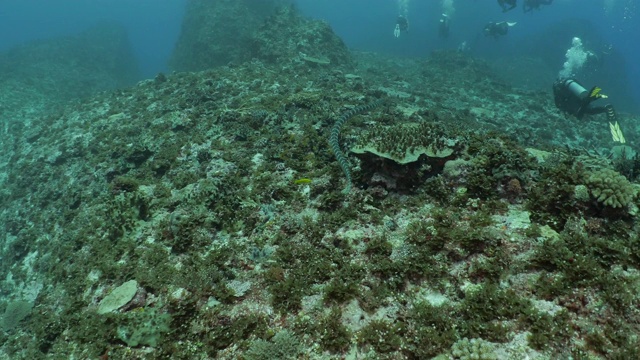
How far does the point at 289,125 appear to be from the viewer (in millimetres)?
13641

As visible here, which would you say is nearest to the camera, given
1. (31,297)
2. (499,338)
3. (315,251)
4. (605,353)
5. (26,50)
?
(605,353)

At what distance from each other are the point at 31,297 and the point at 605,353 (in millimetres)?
17087

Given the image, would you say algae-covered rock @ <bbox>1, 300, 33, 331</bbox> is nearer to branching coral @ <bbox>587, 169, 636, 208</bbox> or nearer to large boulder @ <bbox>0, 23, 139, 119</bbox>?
branching coral @ <bbox>587, 169, 636, 208</bbox>

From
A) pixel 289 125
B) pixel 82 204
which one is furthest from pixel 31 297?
pixel 289 125

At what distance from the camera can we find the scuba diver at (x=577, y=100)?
1608 cm

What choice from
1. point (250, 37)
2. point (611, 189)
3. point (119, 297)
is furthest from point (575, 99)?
point (250, 37)

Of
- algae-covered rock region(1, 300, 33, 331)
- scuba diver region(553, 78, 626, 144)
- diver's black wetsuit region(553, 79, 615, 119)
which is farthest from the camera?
diver's black wetsuit region(553, 79, 615, 119)

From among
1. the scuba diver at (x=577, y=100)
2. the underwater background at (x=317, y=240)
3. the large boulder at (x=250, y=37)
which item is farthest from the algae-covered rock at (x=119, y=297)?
the large boulder at (x=250, y=37)

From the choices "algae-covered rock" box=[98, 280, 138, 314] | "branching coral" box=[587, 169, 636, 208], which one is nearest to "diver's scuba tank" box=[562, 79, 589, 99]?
"branching coral" box=[587, 169, 636, 208]

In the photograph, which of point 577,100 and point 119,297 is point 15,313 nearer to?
point 119,297

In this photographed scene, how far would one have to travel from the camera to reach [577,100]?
669 inches

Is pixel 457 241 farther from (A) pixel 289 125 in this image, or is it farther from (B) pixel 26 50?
(B) pixel 26 50

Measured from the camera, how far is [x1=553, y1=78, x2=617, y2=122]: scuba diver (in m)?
16.1

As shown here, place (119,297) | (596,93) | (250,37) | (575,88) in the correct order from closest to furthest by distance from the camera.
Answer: (119,297) < (596,93) < (575,88) < (250,37)
